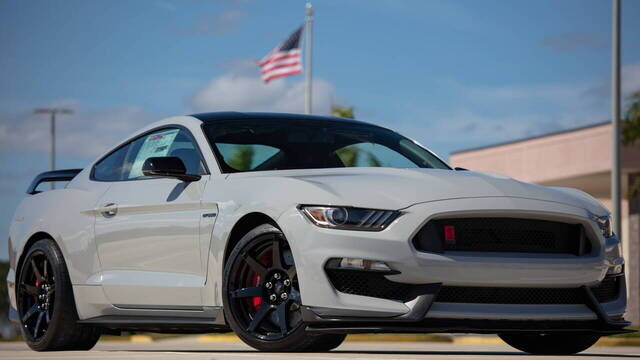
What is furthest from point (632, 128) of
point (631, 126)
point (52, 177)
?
point (52, 177)

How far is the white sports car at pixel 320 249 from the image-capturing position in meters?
6.84

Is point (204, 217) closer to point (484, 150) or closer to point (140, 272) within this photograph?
point (140, 272)

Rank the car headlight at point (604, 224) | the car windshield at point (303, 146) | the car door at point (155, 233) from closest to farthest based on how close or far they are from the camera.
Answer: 1. the car headlight at point (604, 224)
2. the car door at point (155, 233)
3. the car windshield at point (303, 146)

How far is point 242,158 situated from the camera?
8359 mm

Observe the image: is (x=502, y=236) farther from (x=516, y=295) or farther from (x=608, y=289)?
(x=608, y=289)

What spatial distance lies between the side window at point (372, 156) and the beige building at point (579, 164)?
25219mm

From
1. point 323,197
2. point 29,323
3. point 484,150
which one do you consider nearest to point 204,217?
point 323,197

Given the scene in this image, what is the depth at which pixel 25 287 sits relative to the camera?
943cm

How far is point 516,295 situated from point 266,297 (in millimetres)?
1403

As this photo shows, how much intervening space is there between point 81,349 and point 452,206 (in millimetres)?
3373

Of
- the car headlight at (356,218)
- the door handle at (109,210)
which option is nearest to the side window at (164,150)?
the door handle at (109,210)

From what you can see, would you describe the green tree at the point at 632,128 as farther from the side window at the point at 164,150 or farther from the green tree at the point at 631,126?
the side window at the point at 164,150

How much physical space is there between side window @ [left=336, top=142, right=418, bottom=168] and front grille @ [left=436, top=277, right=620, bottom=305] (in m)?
1.84

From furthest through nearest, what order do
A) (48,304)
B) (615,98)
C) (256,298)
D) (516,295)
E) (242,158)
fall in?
1. (615,98)
2. (48,304)
3. (242,158)
4. (256,298)
5. (516,295)
